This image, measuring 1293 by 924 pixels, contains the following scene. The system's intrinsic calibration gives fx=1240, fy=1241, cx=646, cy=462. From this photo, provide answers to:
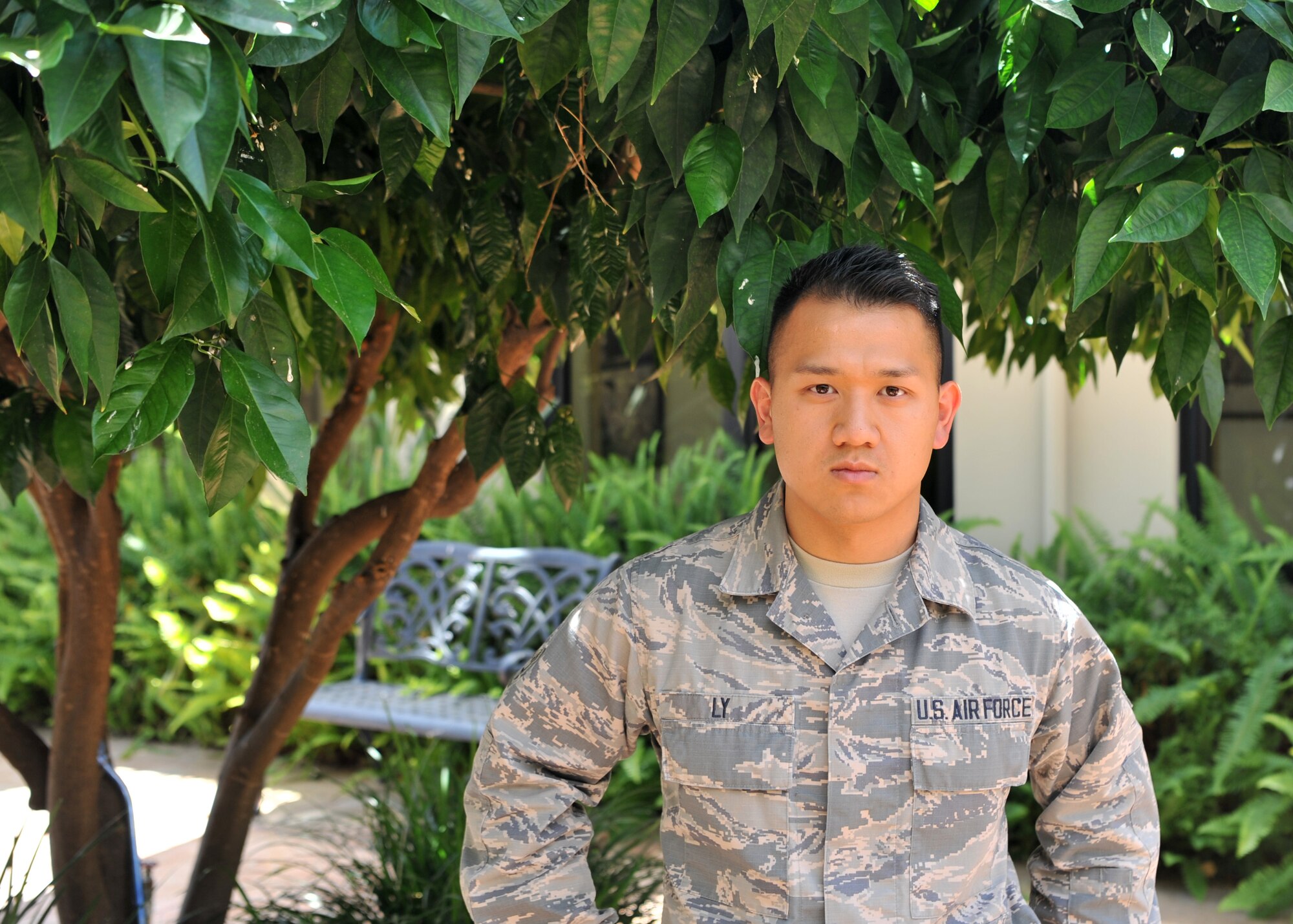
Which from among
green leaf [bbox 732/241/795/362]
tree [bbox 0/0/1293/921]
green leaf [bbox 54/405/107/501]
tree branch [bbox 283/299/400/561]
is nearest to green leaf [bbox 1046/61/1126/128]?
tree [bbox 0/0/1293/921]

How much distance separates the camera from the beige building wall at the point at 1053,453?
17.3ft

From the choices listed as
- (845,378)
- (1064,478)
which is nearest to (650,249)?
(845,378)

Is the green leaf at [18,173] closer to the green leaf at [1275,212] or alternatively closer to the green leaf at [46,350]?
the green leaf at [46,350]

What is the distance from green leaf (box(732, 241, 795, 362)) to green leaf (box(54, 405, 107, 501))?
87 centimetres

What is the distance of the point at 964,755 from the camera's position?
1.64 m

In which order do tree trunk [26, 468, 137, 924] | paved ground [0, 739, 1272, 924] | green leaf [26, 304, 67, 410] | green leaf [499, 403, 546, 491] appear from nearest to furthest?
1. green leaf [26, 304, 67, 410]
2. green leaf [499, 403, 546, 491]
3. tree trunk [26, 468, 137, 924]
4. paved ground [0, 739, 1272, 924]

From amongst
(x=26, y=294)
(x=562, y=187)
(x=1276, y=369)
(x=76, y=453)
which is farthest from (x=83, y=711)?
(x=1276, y=369)

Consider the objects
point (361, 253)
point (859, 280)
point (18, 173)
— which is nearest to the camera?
point (18, 173)

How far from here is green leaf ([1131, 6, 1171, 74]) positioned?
1270 mm

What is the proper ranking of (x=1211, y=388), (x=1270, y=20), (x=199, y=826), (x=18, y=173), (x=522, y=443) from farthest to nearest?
(x=199, y=826)
(x=522, y=443)
(x=1211, y=388)
(x=1270, y=20)
(x=18, y=173)

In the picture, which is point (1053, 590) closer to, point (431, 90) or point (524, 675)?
point (524, 675)

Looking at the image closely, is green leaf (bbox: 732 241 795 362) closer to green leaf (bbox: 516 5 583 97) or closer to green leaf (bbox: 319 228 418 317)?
green leaf (bbox: 516 5 583 97)

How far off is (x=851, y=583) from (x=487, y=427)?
0.72m

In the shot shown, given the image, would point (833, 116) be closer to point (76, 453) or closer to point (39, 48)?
point (39, 48)
